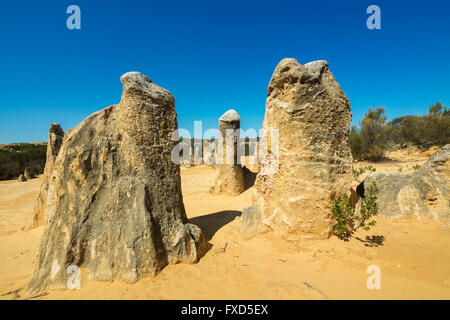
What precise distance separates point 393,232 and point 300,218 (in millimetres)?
1675

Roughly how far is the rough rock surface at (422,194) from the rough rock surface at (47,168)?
25.3ft

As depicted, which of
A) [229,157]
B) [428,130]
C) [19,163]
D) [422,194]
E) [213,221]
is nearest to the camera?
[422,194]

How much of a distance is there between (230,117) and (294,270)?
666cm

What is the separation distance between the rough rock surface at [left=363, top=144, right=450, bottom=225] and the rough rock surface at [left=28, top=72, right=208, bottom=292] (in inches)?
148

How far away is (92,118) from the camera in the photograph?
3328 millimetres

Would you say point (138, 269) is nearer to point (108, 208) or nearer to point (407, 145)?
Answer: point (108, 208)

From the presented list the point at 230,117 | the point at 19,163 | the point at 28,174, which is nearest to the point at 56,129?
the point at 230,117

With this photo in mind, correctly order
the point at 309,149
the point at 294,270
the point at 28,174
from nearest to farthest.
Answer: the point at 294,270
the point at 309,149
the point at 28,174

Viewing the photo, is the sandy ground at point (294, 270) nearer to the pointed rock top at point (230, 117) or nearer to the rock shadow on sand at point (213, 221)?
the rock shadow on sand at point (213, 221)

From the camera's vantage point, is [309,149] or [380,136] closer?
[309,149]

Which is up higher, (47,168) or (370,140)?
(370,140)

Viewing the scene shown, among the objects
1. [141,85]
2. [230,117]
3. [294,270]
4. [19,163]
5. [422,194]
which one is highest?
[230,117]

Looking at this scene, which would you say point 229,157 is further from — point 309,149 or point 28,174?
point 28,174

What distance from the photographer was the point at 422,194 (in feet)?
12.9
